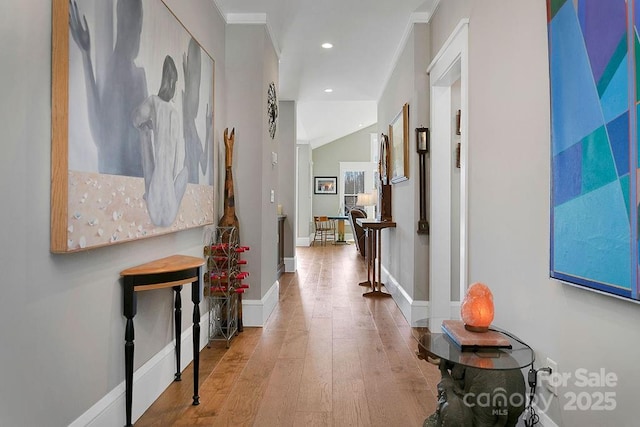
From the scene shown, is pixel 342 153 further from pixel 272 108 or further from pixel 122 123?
pixel 122 123

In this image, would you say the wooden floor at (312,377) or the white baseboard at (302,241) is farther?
the white baseboard at (302,241)

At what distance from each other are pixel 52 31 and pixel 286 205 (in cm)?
539

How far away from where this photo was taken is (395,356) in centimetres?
288

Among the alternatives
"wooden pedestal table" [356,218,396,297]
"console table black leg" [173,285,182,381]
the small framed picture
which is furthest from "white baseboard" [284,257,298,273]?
the small framed picture

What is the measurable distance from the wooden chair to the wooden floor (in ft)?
22.8

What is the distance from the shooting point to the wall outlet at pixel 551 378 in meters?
1.57

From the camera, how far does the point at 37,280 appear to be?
1356 mm

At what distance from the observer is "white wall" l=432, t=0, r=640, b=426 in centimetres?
129

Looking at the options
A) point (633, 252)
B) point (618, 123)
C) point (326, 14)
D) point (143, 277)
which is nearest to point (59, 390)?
point (143, 277)

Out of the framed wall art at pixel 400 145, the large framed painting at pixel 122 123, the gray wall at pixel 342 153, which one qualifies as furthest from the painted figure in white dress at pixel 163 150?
the gray wall at pixel 342 153

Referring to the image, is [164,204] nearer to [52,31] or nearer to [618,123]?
[52,31]

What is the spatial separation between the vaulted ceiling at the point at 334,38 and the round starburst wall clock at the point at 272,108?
1.61ft

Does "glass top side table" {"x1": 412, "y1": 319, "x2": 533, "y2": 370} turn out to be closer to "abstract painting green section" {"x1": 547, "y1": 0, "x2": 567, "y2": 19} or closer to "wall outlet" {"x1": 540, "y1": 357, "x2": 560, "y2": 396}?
"wall outlet" {"x1": 540, "y1": 357, "x2": 560, "y2": 396}

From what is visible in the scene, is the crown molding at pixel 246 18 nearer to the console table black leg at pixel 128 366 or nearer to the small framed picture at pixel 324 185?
the console table black leg at pixel 128 366
